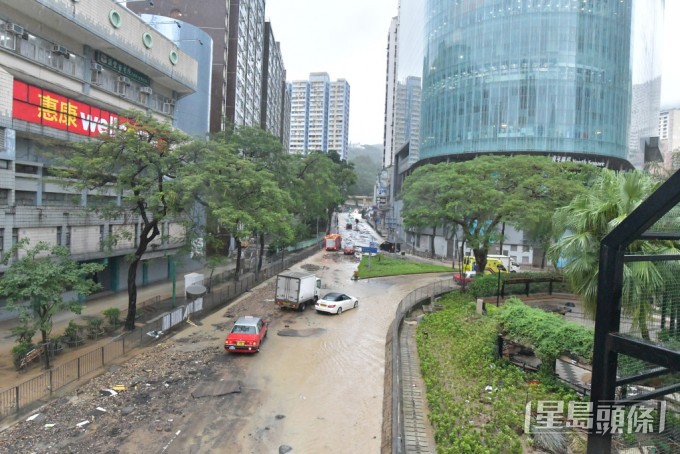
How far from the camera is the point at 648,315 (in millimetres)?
6641

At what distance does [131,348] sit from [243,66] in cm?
4626

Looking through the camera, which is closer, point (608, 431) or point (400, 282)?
point (608, 431)

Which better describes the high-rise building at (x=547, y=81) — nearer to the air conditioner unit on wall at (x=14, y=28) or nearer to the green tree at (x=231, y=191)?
the green tree at (x=231, y=191)

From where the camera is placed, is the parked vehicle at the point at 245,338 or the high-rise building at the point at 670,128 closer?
the parked vehicle at the point at 245,338

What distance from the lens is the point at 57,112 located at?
23125 millimetres

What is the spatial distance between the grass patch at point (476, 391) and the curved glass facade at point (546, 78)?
165 feet

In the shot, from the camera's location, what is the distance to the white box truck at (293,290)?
83.4ft

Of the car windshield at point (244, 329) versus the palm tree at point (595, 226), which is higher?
the palm tree at point (595, 226)

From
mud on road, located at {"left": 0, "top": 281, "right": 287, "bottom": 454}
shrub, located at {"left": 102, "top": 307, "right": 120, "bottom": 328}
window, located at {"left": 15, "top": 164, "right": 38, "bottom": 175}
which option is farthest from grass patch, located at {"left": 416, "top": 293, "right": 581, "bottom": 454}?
window, located at {"left": 15, "top": 164, "right": 38, "bottom": 175}

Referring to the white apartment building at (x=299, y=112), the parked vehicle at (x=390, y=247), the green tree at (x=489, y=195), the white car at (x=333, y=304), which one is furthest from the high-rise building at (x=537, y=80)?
the white apartment building at (x=299, y=112)

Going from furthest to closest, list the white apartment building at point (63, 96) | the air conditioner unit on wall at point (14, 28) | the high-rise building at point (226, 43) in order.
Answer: the high-rise building at point (226, 43) < the white apartment building at point (63, 96) < the air conditioner unit on wall at point (14, 28)

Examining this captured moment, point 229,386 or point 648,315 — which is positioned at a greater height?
point 648,315

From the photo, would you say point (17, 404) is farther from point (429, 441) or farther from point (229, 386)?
point (429, 441)

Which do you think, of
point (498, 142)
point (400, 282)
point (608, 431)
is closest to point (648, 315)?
point (608, 431)
